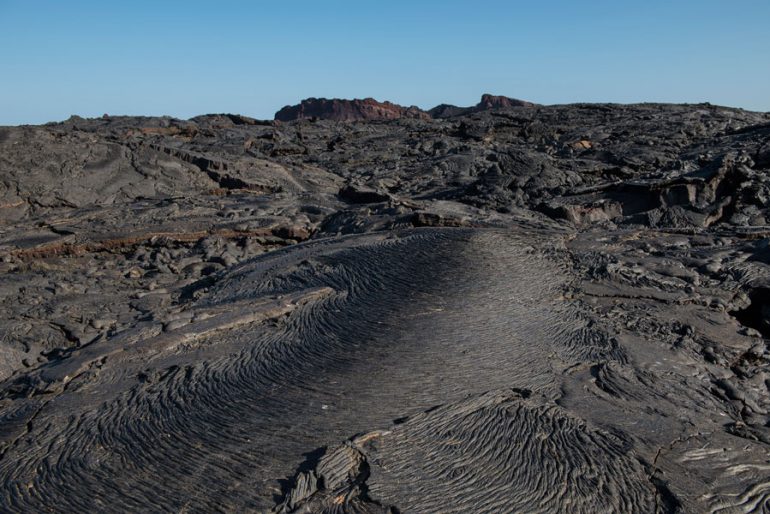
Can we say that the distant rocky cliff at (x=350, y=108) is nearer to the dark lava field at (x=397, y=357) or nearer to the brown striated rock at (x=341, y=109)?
the brown striated rock at (x=341, y=109)

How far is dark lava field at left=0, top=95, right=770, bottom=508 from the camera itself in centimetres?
279

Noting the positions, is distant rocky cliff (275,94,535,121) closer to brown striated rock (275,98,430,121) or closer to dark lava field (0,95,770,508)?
brown striated rock (275,98,430,121)

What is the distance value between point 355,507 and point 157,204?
7257 millimetres

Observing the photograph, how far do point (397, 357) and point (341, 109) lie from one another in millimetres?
47438

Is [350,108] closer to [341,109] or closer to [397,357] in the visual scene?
[341,109]

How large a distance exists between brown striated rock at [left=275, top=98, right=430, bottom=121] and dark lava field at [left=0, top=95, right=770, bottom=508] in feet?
127

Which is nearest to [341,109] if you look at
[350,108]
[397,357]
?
[350,108]

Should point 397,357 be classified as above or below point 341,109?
below

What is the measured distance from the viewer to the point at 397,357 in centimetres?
371

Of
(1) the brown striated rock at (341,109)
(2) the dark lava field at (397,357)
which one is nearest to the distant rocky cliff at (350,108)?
(1) the brown striated rock at (341,109)

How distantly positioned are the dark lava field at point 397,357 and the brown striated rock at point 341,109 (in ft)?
127

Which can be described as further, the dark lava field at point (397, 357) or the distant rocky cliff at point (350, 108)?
the distant rocky cliff at point (350, 108)

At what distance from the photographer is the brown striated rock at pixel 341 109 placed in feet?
156

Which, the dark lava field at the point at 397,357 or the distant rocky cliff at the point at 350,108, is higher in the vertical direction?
the distant rocky cliff at the point at 350,108
